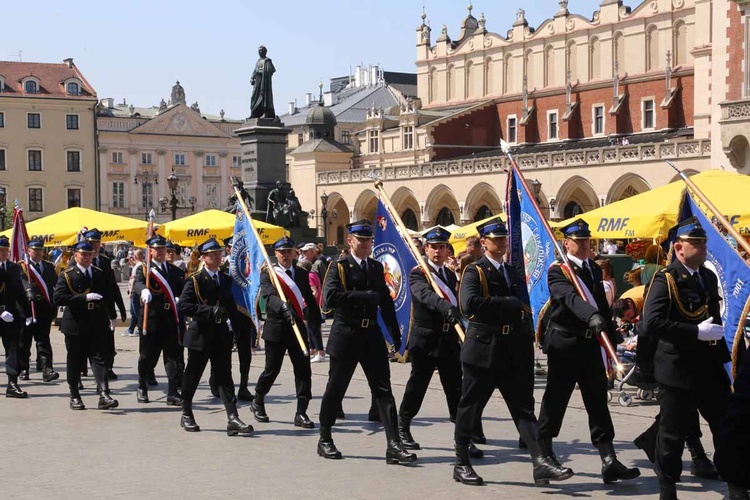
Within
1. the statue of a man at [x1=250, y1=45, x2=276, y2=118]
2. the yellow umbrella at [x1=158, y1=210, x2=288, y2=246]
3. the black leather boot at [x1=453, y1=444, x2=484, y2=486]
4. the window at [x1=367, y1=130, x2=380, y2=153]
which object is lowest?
the black leather boot at [x1=453, y1=444, x2=484, y2=486]

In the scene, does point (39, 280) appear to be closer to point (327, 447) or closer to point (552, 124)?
point (327, 447)

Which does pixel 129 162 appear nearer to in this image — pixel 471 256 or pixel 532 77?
pixel 532 77

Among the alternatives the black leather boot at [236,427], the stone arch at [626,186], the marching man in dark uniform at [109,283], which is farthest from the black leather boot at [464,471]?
the stone arch at [626,186]

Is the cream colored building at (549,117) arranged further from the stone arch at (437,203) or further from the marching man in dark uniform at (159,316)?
the marching man in dark uniform at (159,316)

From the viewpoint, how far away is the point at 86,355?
12.3 meters

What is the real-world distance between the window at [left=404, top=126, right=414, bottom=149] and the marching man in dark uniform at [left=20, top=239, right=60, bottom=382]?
60948 millimetres

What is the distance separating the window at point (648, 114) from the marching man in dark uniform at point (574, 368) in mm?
56989

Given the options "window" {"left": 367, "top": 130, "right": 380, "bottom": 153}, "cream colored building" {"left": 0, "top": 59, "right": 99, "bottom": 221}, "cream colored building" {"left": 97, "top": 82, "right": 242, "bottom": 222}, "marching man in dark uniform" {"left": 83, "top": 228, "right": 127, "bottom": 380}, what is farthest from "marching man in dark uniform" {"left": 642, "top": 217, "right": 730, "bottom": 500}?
"cream colored building" {"left": 0, "top": 59, "right": 99, "bottom": 221}

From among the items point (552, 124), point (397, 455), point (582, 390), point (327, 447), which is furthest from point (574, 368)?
point (552, 124)

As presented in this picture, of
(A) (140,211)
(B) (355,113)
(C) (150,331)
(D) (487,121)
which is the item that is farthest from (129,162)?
(C) (150,331)

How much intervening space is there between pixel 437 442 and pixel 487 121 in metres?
65.4

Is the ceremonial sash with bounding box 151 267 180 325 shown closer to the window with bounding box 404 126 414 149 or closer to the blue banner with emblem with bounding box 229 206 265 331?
the blue banner with emblem with bounding box 229 206 265 331

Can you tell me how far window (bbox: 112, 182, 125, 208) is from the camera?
300 ft

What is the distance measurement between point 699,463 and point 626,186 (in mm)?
44608
